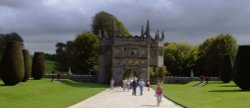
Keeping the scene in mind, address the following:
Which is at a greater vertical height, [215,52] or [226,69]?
[215,52]

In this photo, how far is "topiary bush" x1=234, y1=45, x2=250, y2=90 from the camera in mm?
48000

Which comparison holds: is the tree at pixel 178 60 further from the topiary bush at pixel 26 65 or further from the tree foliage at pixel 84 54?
the topiary bush at pixel 26 65

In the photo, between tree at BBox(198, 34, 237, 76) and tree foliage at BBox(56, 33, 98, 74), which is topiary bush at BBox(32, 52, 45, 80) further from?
tree at BBox(198, 34, 237, 76)

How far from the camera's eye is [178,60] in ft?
356

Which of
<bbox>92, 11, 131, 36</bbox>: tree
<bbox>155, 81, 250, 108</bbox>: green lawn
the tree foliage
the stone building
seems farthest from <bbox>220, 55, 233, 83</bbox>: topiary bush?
<bbox>92, 11, 131, 36</bbox>: tree

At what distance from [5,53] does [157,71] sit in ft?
126

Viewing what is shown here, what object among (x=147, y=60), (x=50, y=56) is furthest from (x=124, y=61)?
(x=50, y=56)

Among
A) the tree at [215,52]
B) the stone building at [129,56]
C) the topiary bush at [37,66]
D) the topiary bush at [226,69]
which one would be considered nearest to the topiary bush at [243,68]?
the topiary bush at [226,69]

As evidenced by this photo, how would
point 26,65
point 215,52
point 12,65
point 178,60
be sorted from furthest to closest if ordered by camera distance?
point 178,60
point 215,52
point 26,65
point 12,65

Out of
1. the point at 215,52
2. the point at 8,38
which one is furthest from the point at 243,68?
the point at 8,38

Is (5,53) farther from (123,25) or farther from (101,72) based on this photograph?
(123,25)

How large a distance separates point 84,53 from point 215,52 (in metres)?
26.3

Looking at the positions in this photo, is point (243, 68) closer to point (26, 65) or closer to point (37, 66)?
point (26, 65)

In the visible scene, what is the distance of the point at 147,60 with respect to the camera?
3110 inches
